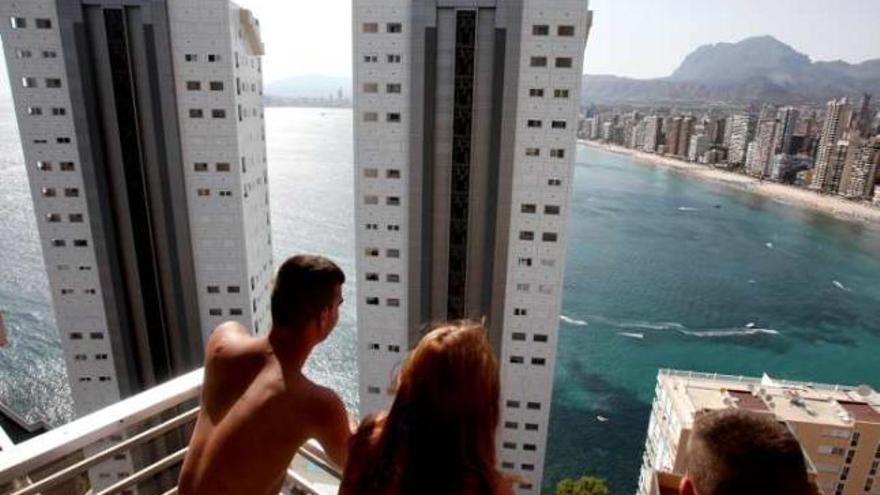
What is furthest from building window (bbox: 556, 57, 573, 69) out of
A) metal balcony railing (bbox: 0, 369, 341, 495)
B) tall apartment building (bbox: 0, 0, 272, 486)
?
metal balcony railing (bbox: 0, 369, 341, 495)

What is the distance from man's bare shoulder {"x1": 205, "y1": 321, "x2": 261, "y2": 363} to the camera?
60.9 inches

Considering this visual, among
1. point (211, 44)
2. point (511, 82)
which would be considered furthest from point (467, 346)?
point (211, 44)

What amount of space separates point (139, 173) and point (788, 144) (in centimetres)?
7524

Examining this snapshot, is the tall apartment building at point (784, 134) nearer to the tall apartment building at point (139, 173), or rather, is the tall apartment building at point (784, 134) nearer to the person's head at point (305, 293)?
the tall apartment building at point (139, 173)

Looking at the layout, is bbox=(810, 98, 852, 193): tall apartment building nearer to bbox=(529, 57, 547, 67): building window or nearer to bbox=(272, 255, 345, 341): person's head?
bbox=(529, 57, 547, 67): building window

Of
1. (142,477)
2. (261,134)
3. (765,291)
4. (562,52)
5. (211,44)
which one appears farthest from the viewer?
(765,291)

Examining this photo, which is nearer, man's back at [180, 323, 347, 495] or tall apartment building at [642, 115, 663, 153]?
man's back at [180, 323, 347, 495]

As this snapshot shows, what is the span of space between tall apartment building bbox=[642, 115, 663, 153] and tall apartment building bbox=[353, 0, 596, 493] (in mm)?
82320

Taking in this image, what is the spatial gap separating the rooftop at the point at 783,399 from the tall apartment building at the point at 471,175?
10.5ft

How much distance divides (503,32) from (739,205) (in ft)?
170

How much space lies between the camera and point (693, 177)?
219 feet

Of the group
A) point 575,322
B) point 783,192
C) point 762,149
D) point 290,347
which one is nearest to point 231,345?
point 290,347

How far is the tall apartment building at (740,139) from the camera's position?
71812mm

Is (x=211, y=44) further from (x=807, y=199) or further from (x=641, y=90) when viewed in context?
(x=641, y=90)
